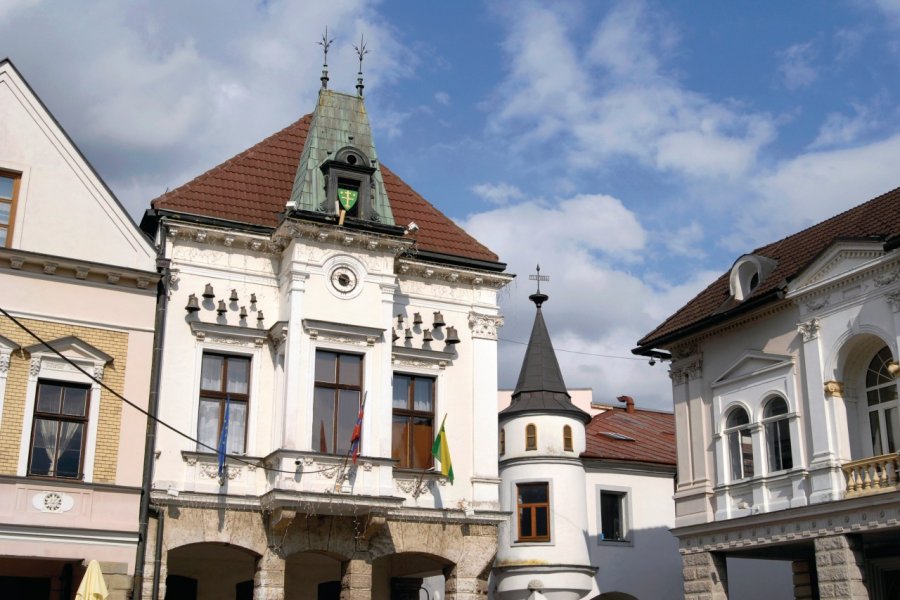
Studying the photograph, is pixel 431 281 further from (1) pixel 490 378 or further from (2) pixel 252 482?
(2) pixel 252 482

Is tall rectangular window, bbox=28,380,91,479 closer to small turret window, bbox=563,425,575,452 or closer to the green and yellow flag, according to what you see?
the green and yellow flag

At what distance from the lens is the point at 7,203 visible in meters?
22.6

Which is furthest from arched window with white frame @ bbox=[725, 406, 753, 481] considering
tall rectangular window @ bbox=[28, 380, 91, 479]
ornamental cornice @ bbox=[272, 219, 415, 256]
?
tall rectangular window @ bbox=[28, 380, 91, 479]

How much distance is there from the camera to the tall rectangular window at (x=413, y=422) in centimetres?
2534

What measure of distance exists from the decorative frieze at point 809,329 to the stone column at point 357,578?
1074 cm

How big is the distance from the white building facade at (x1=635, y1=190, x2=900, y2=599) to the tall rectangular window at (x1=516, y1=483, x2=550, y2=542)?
594 cm

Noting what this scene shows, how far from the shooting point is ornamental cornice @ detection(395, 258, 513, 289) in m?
26.4

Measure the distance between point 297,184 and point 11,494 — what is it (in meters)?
9.49

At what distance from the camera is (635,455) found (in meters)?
37.1

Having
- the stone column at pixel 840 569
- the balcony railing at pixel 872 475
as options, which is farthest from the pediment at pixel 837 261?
the stone column at pixel 840 569

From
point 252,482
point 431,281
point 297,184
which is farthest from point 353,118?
point 252,482

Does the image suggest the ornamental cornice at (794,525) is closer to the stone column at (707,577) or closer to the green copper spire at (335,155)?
the stone column at (707,577)

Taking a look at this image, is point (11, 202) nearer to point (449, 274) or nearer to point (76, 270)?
point (76, 270)

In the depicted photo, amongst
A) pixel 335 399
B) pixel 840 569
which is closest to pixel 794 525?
pixel 840 569
